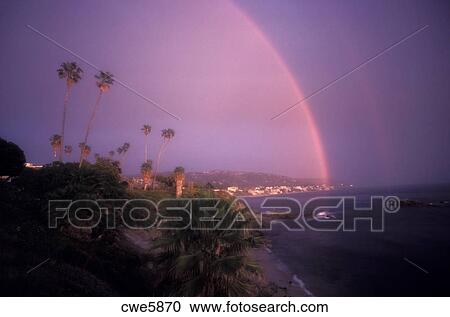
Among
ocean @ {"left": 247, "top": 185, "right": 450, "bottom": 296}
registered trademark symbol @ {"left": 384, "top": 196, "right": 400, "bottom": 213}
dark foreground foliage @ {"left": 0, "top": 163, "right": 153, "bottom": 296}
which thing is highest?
dark foreground foliage @ {"left": 0, "top": 163, "right": 153, "bottom": 296}

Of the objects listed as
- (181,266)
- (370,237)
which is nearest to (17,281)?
(181,266)

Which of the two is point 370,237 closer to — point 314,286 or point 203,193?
point 314,286

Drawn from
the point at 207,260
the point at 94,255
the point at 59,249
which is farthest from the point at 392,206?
the point at 207,260

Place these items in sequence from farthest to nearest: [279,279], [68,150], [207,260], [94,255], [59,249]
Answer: [68,150], [279,279], [94,255], [59,249], [207,260]

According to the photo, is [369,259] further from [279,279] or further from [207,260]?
[207,260]

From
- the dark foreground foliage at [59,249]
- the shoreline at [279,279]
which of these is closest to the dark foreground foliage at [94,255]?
the dark foreground foliage at [59,249]

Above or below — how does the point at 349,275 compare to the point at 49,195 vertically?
below

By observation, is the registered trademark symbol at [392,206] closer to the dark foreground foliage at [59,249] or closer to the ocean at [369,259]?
the ocean at [369,259]

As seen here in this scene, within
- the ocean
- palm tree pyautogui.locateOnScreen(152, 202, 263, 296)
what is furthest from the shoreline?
palm tree pyautogui.locateOnScreen(152, 202, 263, 296)

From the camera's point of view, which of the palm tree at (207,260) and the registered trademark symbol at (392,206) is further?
the registered trademark symbol at (392,206)

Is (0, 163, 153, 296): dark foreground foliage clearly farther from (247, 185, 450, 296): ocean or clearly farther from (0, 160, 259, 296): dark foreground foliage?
(247, 185, 450, 296): ocean

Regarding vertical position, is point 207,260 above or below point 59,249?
above
